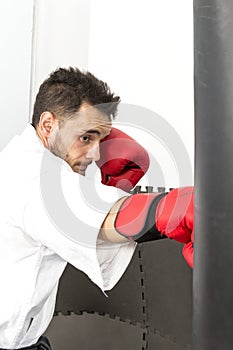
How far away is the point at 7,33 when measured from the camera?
219 cm

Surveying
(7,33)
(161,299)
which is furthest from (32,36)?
(161,299)

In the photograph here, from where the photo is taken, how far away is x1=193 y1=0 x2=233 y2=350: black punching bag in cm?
46

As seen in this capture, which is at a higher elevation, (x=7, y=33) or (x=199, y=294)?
(x=7, y=33)

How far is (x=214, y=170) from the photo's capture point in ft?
1.57

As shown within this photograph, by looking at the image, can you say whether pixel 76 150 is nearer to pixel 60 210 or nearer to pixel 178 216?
pixel 60 210

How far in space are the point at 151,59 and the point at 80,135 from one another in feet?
3.79

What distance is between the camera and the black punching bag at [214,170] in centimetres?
46

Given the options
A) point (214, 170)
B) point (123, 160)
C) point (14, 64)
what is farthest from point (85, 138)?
point (14, 64)

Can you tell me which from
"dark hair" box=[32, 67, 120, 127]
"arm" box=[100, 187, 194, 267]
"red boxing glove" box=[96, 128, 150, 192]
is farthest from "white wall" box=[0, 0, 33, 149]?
"arm" box=[100, 187, 194, 267]

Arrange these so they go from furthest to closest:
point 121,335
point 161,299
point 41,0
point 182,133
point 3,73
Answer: point 41,0 → point 3,73 → point 182,133 → point 121,335 → point 161,299

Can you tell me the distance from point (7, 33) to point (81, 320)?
1.24 meters

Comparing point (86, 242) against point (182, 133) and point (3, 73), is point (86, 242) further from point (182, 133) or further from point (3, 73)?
point (3, 73)

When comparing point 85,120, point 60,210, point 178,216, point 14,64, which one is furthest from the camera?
point 14,64

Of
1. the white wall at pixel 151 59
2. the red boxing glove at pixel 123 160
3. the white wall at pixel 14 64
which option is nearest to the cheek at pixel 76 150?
the red boxing glove at pixel 123 160
